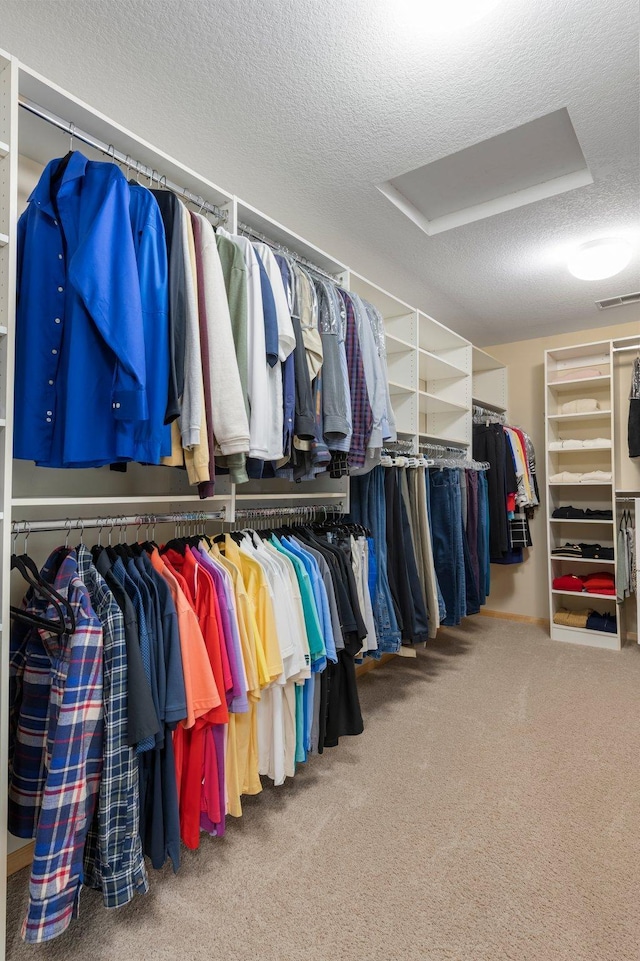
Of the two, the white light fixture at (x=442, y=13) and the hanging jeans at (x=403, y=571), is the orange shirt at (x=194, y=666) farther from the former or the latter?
the white light fixture at (x=442, y=13)

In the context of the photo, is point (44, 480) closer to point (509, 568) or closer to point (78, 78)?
point (78, 78)

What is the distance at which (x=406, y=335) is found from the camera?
3.40 meters

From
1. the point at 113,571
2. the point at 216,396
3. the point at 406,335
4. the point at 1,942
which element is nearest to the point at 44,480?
the point at 113,571

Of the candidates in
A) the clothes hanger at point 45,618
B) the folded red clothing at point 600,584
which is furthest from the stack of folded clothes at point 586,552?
the clothes hanger at point 45,618

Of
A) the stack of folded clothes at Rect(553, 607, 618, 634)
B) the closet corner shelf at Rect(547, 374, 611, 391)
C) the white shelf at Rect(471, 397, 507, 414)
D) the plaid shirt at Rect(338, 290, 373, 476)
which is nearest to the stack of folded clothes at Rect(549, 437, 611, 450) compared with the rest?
the closet corner shelf at Rect(547, 374, 611, 391)

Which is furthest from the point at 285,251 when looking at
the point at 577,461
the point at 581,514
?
the point at 577,461

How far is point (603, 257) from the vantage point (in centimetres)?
293

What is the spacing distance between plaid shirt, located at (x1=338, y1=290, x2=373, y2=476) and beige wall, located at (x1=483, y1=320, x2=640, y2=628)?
10.3 feet

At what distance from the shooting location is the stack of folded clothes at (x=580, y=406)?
4.29 metres

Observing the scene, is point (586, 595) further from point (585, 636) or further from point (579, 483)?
point (579, 483)

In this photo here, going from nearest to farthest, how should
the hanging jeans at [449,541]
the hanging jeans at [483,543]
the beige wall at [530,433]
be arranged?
the hanging jeans at [449,541] < the hanging jeans at [483,543] < the beige wall at [530,433]

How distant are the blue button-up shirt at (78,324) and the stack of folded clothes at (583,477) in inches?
151

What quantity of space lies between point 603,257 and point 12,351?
307cm

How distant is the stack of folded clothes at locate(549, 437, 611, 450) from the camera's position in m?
4.11
